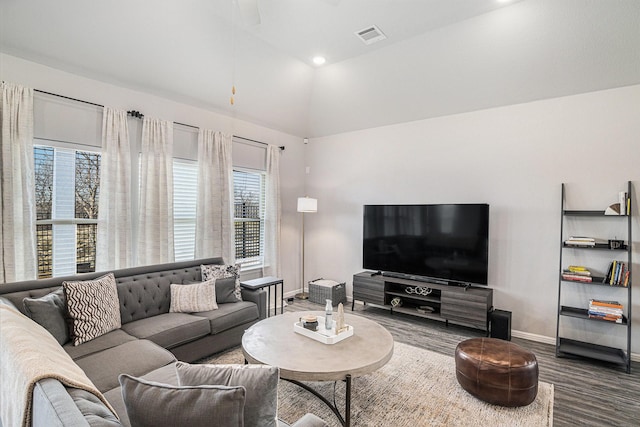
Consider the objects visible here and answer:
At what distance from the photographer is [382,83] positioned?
4.41 meters

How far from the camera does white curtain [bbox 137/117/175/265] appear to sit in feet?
12.1

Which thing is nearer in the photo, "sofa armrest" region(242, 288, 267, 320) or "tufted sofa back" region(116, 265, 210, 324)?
"tufted sofa back" region(116, 265, 210, 324)

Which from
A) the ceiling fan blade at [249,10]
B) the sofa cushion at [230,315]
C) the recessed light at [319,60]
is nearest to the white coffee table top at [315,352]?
the sofa cushion at [230,315]

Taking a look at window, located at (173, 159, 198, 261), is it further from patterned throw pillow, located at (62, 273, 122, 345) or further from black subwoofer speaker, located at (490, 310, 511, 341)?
black subwoofer speaker, located at (490, 310, 511, 341)

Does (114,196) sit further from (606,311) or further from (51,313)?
(606,311)

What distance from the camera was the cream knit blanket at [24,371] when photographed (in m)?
1.12

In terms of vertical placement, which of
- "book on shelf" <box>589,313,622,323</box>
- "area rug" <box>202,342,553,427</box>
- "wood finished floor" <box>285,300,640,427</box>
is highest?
"book on shelf" <box>589,313,622,323</box>

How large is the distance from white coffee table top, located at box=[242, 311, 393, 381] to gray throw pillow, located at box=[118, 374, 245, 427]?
3.60 ft

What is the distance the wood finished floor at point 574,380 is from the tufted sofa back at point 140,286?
8.98ft

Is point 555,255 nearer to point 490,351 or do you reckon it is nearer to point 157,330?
point 490,351

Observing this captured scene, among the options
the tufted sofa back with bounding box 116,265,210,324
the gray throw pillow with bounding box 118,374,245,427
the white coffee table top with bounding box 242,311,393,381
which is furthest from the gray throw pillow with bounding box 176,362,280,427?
the tufted sofa back with bounding box 116,265,210,324

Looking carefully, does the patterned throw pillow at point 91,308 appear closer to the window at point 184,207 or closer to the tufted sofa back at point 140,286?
the tufted sofa back at point 140,286

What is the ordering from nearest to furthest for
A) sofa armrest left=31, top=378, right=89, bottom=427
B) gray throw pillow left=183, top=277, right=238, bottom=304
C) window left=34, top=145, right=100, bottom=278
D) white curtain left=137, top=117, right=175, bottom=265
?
sofa armrest left=31, top=378, right=89, bottom=427 < window left=34, top=145, right=100, bottom=278 < gray throw pillow left=183, top=277, right=238, bottom=304 < white curtain left=137, top=117, right=175, bottom=265

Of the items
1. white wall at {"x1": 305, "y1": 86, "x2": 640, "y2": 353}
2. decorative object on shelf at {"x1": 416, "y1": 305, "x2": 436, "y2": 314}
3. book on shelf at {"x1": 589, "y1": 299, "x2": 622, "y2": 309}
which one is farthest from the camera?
decorative object on shelf at {"x1": 416, "y1": 305, "x2": 436, "y2": 314}
